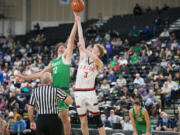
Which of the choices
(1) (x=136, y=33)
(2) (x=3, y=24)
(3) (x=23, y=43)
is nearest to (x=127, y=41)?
(1) (x=136, y=33)

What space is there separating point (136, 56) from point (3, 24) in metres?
15.4

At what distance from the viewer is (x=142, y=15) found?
25.8 metres

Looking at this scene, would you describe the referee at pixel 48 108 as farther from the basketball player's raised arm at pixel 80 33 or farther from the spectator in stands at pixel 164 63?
the spectator in stands at pixel 164 63

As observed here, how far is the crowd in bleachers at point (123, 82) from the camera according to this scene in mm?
14977

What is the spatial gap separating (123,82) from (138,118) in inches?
258

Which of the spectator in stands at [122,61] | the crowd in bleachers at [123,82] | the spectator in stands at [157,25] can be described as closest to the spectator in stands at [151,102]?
the crowd in bleachers at [123,82]

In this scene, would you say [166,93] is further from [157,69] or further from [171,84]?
[157,69]

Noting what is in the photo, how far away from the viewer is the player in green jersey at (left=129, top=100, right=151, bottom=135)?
10.6 m

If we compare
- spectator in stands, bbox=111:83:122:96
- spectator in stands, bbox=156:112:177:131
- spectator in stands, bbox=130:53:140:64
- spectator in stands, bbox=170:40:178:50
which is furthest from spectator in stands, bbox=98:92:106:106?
spectator in stands, bbox=170:40:178:50

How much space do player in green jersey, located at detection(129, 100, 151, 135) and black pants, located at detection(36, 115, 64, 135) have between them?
12.4ft

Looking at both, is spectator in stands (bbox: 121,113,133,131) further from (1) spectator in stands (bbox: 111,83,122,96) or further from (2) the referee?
(2) the referee

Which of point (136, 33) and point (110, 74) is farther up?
point (136, 33)

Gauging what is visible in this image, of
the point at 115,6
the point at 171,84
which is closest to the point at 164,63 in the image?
the point at 171,84

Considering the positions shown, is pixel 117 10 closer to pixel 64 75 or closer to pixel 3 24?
pixel 3 24
